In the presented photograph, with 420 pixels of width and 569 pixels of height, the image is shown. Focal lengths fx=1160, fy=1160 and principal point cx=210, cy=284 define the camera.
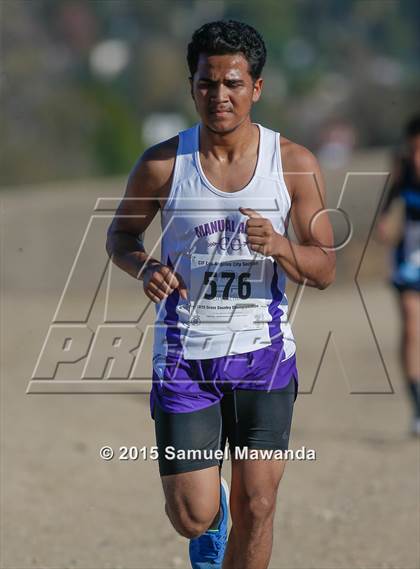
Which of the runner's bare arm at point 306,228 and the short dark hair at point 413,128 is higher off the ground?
the runner's bare arm at point 306,228

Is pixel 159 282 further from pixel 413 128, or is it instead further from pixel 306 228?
pixel 413 128

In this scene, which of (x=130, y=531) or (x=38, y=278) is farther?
(x=38, y=278)

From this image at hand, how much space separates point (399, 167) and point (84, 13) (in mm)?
48596

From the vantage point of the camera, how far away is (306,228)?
14.5 feet

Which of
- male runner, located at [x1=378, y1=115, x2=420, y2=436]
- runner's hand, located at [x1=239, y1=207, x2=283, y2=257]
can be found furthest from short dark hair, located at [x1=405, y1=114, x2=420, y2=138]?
runner's hand, located at [x1=239, y1=207, x2=283, y2=257]

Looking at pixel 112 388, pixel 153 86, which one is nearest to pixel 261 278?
pixel 112 388

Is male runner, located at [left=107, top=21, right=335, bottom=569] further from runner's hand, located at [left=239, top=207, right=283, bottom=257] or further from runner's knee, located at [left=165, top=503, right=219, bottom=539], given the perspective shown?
runner's hand, located at [left=239, top=207, right=283, bottom=257]

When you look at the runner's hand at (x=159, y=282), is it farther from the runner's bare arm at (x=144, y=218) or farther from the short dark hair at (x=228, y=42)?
the short dark hair at (x=228, y=42)

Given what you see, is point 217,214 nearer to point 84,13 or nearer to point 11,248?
point 11,248

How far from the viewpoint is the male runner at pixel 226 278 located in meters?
4.36

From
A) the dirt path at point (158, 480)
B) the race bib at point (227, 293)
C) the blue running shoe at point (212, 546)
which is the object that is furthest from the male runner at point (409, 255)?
the race bib at point (227, 293)

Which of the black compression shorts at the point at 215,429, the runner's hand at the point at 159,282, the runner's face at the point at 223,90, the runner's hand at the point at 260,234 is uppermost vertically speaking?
the runner's face at the point at 223,90

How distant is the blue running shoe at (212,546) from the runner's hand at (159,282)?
0.95 metres

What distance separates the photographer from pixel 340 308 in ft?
50.5
